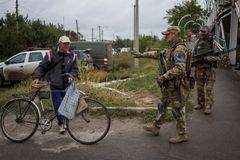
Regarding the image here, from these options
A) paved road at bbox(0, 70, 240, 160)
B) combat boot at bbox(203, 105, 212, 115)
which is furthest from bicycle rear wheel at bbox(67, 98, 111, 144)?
combat boot at bbox(203, 105, 212, 115)

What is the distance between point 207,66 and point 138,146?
3.11m

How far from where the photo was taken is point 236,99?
9.94 m

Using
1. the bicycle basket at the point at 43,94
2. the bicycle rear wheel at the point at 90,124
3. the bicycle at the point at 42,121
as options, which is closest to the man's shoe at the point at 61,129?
the bicycle at the point at 42,121

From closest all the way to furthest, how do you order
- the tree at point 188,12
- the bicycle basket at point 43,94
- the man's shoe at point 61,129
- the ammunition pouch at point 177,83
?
the ammunition pouch at point 177,83
the bicycle basket at point 43,94
the man's shoe at point 61,129
the tree at point 188,12

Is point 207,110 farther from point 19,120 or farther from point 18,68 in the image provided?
point 18,68

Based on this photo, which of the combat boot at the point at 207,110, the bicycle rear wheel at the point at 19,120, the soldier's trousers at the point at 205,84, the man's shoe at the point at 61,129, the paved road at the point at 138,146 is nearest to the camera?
the paved road at the point at 138,146

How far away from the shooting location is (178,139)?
5961mm

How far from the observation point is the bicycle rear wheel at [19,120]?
6.14 meters

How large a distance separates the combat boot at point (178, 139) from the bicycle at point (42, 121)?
1042 mm

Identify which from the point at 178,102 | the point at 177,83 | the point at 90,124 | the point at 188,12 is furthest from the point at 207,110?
the point at 188,12

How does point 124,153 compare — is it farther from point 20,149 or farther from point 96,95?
point 96,95

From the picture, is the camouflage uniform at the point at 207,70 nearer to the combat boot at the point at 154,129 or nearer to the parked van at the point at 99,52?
the combat boot at the point at 154,129

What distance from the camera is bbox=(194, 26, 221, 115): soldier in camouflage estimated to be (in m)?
8.00

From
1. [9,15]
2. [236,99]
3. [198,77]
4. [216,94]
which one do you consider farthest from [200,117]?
[9,15]
